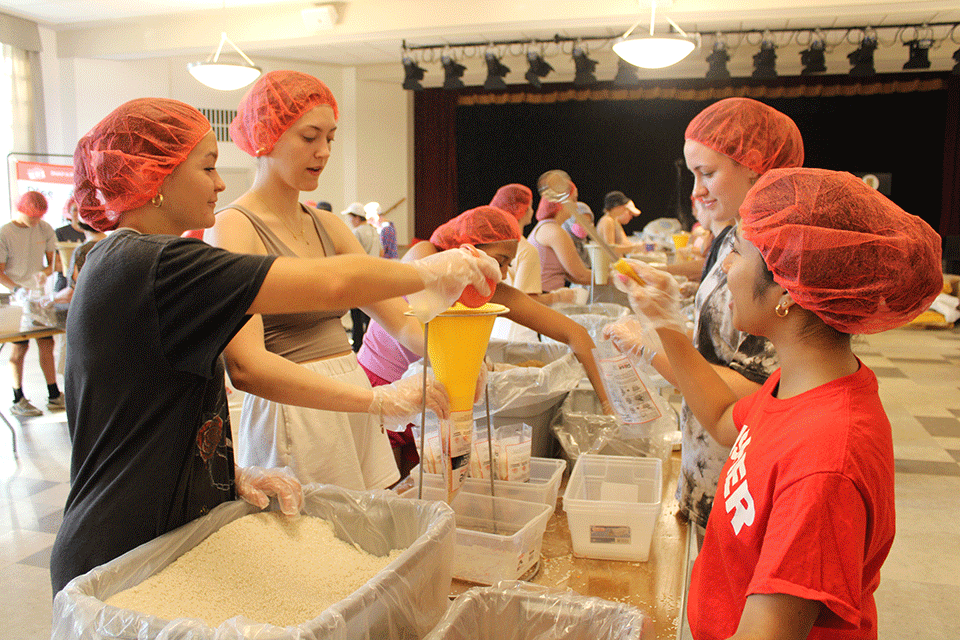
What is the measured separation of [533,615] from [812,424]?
1.55 ft

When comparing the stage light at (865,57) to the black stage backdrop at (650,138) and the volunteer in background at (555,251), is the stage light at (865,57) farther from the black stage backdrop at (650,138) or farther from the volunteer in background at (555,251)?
the volunteer in background at (555,251)

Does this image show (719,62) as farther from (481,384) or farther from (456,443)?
(456,443)

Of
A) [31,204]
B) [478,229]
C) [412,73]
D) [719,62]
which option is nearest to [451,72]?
[412,73]

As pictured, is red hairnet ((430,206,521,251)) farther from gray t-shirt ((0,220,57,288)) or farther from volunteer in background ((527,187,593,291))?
gray t-shirt ((0,220,57,288))

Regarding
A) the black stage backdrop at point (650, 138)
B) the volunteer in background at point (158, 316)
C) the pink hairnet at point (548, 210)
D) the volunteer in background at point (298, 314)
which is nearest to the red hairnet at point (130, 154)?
the volunteer in background at point (158, 316)

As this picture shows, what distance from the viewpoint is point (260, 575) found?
95 centimetres

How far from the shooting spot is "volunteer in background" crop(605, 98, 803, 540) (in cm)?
125

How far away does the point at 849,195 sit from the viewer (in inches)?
30.7

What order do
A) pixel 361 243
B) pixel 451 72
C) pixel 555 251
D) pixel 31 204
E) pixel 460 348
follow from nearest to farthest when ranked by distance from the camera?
pixel 460 348, pixel 555 251, pixel 31 204, pixel 361 243, pixel 451 72

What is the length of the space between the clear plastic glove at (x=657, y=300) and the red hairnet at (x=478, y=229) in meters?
0.96

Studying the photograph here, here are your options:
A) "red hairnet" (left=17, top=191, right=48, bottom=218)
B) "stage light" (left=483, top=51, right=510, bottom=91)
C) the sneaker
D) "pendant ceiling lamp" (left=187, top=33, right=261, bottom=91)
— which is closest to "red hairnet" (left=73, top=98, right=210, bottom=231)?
the sneaker

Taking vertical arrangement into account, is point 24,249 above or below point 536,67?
below

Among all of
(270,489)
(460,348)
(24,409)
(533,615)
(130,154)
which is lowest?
(24,409)

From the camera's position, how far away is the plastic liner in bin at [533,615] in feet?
3.06
